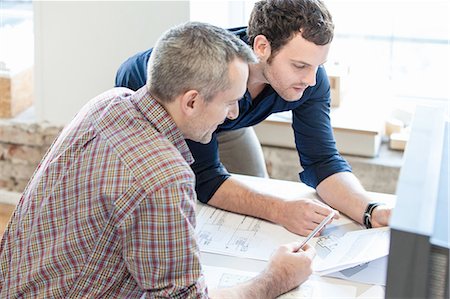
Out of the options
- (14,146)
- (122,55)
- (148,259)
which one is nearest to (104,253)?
(148,259)

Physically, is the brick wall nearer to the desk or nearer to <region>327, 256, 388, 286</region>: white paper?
the desk

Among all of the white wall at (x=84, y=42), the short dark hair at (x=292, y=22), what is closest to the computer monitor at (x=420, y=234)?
the short dark hair at (x=292, y=22)

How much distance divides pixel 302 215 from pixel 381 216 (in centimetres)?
19

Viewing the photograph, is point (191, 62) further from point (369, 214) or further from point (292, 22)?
point (369, 214)

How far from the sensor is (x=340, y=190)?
6.48ft

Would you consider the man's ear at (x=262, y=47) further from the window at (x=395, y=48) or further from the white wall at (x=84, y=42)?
the window at (x=395, y=48)

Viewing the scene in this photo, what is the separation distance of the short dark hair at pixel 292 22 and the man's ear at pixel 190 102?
1.78 ft

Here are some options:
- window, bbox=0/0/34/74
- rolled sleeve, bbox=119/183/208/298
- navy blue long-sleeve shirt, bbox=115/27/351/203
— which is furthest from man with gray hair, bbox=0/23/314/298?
window, bbox=0/0/34/74

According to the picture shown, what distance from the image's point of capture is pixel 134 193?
4.36ft

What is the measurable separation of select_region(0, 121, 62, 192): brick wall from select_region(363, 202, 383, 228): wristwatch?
151 cm

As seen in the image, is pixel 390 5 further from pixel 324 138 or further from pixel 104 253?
pixel 104 253

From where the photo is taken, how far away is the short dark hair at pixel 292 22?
1872 mm

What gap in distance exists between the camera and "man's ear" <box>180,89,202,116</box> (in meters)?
1.41

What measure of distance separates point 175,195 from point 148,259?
0.43 feet
